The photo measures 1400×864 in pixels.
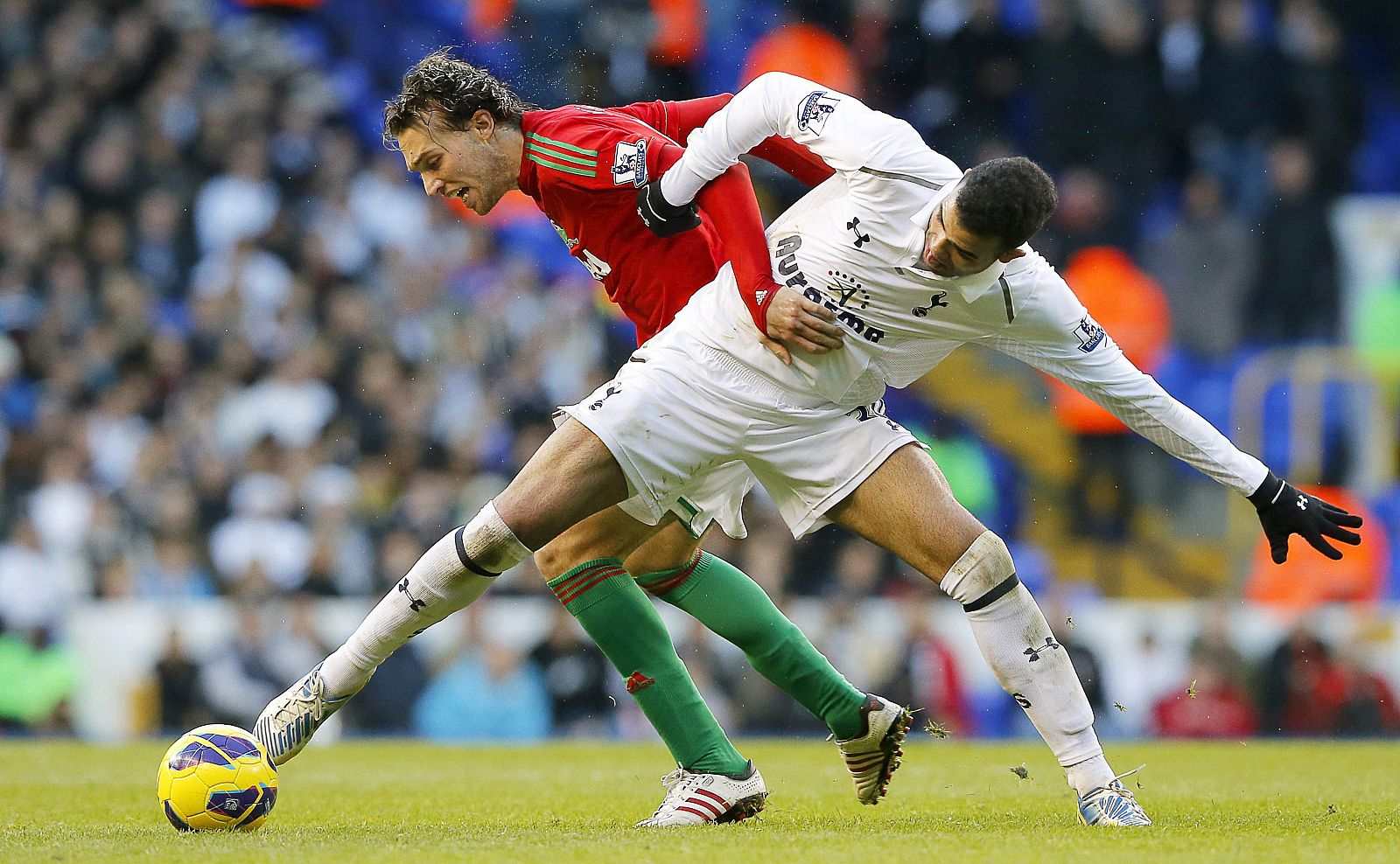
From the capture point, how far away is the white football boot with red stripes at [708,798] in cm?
527

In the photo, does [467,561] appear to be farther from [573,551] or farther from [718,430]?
[718,430]

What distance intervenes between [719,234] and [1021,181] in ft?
3.01

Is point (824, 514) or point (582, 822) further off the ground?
point (824, 514)

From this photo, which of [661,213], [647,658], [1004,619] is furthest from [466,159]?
[1004,619]

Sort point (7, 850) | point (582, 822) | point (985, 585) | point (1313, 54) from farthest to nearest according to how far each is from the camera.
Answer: point (1313, 54) → point (582, 822) → point (985, 585) → point (7, 850)

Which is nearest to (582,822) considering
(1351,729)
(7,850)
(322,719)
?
(322,719)

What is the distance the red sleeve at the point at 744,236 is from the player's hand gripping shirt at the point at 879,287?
0.22 feet

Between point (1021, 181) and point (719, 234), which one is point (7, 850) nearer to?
point (719, 234)

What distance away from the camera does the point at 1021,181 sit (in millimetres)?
4582

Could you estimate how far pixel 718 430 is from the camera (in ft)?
16.7

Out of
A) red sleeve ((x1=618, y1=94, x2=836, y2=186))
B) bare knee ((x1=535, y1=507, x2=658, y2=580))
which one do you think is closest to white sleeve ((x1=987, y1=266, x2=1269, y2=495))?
red sleeve ((x1=618, y1=94, x2=836, y2=186))

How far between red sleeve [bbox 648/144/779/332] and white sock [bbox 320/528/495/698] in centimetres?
106

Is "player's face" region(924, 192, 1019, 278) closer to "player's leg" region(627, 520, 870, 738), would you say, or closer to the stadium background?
"player's leg" region(627, 520, 870, 738)

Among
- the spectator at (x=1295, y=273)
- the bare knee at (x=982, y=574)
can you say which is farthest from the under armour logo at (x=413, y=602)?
the spectator at (x=1295, y=273)
